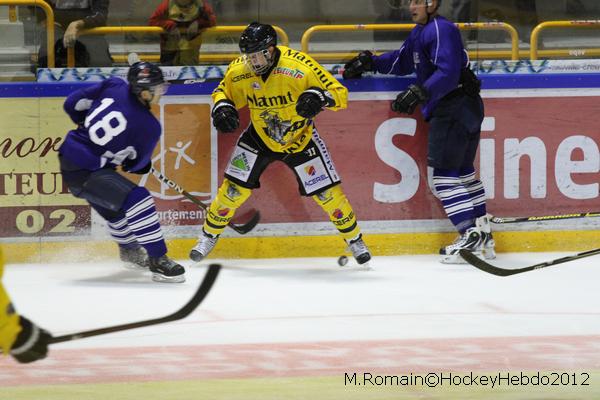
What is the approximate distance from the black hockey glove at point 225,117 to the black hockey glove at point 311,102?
1.20 ft

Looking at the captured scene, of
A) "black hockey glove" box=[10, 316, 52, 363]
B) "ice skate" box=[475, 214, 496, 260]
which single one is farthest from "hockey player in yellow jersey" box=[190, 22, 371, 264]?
"black hockey glove" box=[10, 316, 52, 363]

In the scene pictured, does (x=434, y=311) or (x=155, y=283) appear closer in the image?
(x=434, y=311)

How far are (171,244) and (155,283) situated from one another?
0.71 m

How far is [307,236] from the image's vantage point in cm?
656

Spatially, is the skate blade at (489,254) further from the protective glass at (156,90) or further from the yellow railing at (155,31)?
the protective glass at (156,90)

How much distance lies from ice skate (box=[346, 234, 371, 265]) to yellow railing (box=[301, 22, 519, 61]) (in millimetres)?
1090

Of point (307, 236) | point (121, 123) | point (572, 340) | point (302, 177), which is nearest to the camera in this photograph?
point (572, 340)

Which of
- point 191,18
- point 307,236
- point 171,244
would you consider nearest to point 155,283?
point 171,244

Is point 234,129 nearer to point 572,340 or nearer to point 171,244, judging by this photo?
point 171,244

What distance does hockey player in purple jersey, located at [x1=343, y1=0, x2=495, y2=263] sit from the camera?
618cm

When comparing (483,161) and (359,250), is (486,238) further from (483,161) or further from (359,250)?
(359,250)

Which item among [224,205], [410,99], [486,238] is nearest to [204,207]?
[224,205]

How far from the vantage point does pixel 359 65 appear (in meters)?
6.38

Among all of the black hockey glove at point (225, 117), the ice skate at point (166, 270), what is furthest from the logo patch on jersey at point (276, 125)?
the ice skate at point (166, 270)
